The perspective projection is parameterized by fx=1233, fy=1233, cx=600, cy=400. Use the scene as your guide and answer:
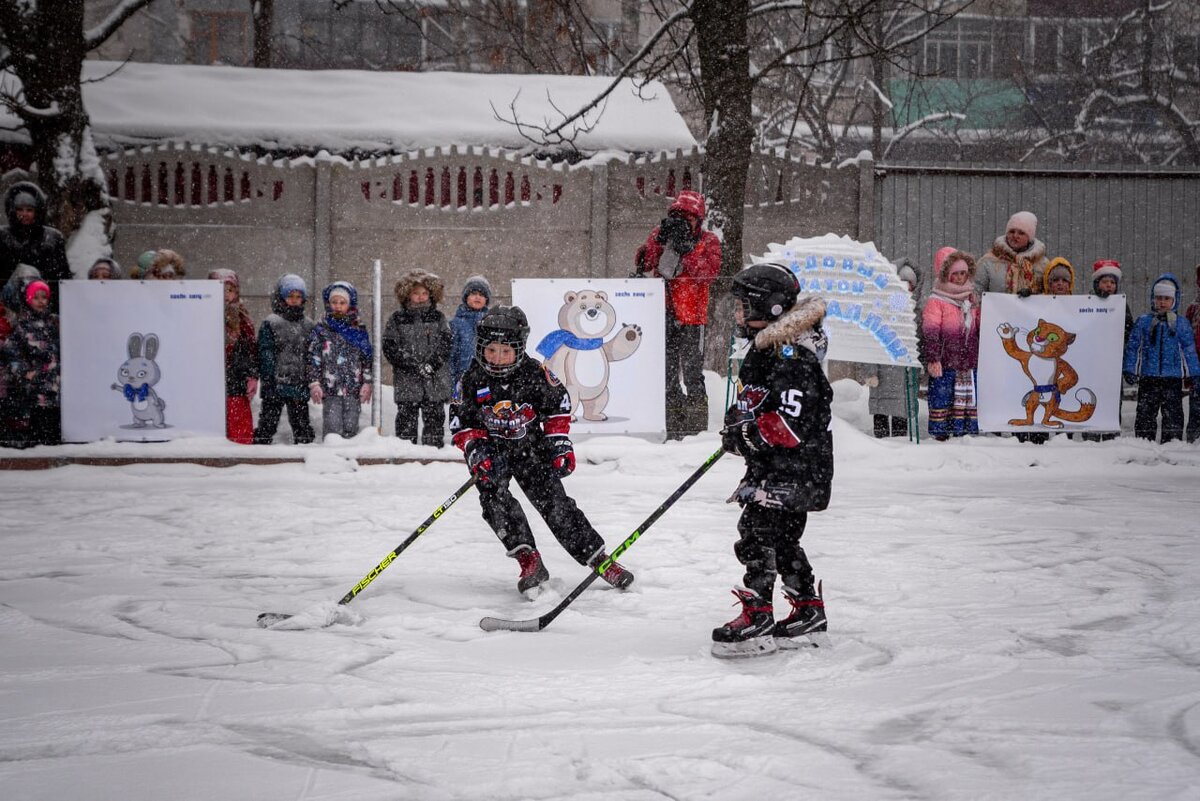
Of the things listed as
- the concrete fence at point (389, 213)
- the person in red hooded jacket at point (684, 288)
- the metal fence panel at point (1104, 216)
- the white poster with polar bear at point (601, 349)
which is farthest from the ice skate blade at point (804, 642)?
the metal fence panel at point (1104, 216)

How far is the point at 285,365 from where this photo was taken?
9.80 metres

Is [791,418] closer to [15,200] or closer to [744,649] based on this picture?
[744,649]

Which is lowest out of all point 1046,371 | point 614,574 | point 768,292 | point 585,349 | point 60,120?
point 614,574

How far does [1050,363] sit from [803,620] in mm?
6489

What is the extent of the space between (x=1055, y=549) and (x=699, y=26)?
6.62 m

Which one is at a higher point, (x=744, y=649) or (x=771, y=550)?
(x=771, y=550)

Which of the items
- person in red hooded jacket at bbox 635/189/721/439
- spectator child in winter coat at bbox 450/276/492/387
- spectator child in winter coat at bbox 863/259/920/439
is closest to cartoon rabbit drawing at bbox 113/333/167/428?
spectator child in winter coat at bbox 450/276/492/387

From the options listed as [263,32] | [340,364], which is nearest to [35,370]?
[340,364]

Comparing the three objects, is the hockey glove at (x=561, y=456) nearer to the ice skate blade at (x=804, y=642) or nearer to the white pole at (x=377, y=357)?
the ice skate blade at (x=804, y=642)

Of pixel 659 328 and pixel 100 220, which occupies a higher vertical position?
pixel 100 220

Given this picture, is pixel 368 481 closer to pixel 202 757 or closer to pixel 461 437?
pixel 461 437

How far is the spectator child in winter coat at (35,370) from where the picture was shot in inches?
375

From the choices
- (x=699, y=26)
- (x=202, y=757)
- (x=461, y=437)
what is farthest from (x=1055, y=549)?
(x=699, y=26)

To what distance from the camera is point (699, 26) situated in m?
11.5
